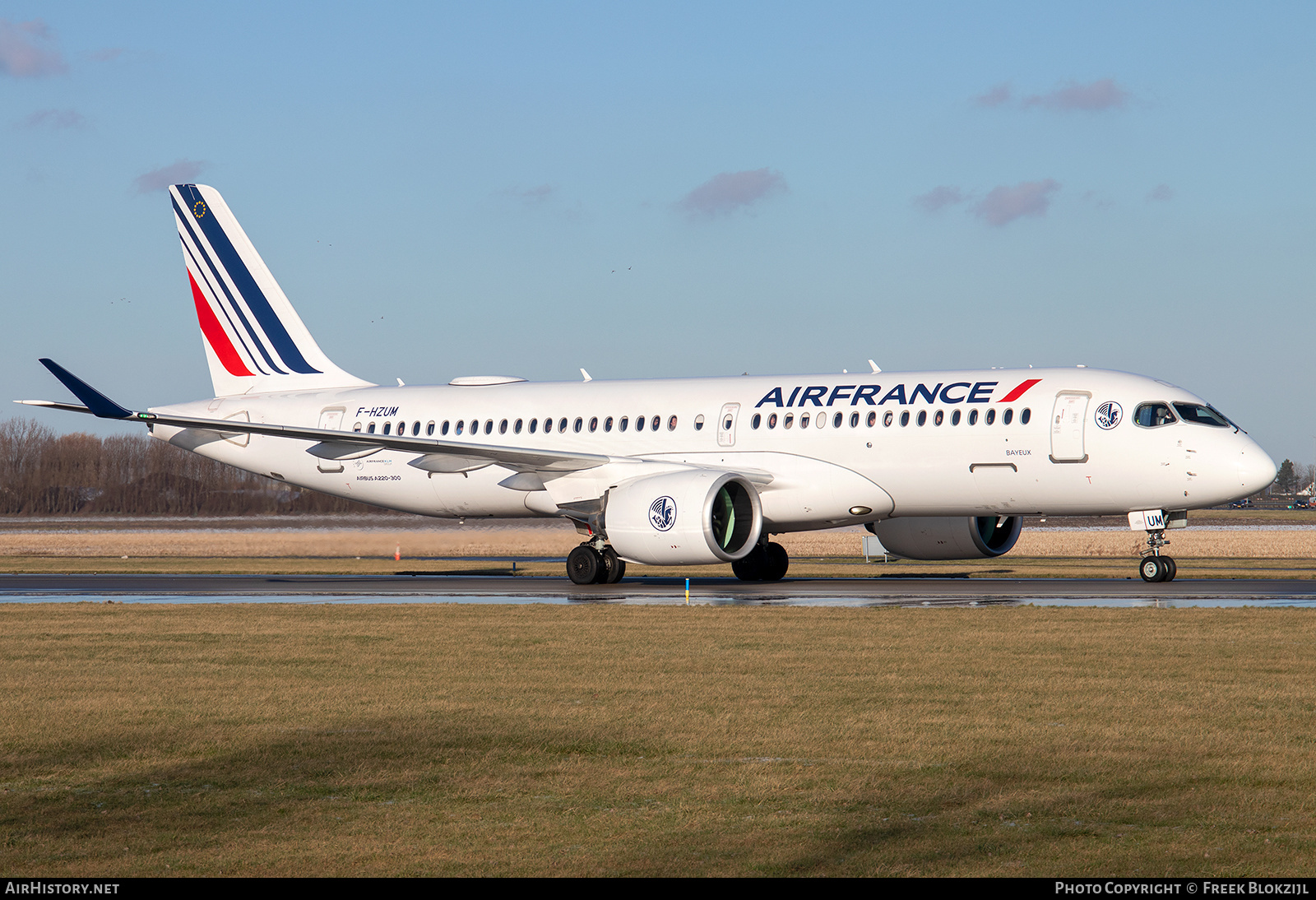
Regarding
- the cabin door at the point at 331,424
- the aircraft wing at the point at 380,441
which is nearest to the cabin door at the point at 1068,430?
A: the aircraft wing at the point at 380,441

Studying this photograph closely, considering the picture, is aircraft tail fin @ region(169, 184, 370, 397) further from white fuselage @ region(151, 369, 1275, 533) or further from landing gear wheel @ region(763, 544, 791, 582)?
landing gear wheel @ region(763, 544, 791, 582)

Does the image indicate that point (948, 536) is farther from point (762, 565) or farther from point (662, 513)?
point (662, 513)

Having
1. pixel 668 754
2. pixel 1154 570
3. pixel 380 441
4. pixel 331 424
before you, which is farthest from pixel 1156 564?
pixel 668 754

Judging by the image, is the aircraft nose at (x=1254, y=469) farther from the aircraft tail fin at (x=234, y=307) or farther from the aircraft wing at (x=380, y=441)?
the aircraft tail fin at (x=234, y=307)

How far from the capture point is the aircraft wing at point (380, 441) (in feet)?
93.7

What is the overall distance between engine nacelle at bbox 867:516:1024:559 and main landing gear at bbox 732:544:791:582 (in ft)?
7.24

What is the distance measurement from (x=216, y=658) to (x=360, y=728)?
5.33 m

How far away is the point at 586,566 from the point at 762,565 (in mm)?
4251

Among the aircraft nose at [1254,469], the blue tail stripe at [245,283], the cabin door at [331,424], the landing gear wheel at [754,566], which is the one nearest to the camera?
the aircraft nose at [1254,469]

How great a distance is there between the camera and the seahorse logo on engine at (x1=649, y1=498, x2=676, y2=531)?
2638 cm

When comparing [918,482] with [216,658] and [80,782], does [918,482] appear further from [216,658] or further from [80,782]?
[80,782]

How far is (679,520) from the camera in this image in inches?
1035

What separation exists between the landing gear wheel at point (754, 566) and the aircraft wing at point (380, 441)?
3.64m

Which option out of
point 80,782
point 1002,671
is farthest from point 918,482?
point 80,782
